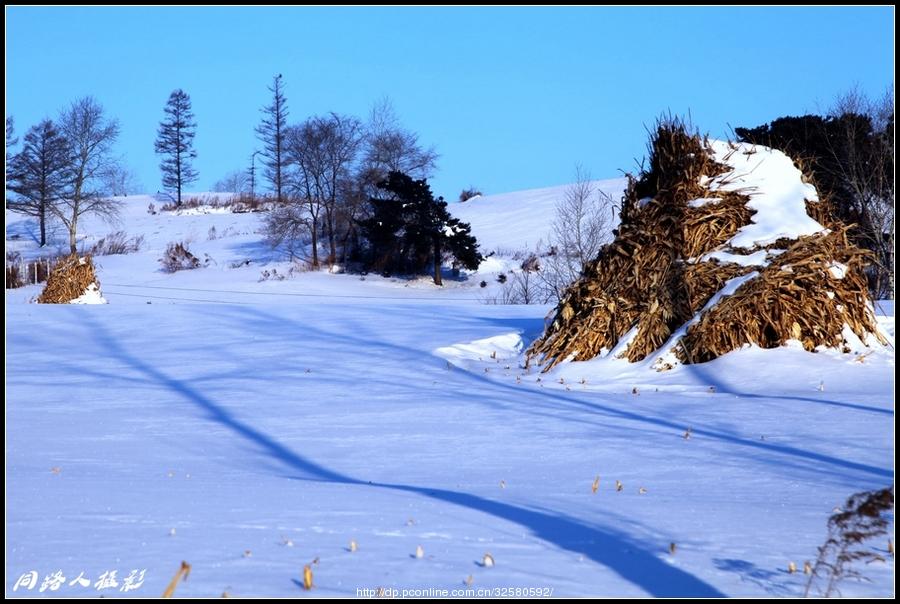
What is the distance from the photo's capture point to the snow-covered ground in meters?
3.47

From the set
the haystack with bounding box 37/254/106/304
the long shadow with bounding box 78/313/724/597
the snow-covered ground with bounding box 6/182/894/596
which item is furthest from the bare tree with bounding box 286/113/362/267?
the long shadow with bounding box 78/313/724/597

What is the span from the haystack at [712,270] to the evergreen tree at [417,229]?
74.8 feet

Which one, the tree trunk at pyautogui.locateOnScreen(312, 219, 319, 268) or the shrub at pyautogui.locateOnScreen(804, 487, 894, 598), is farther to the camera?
the tree trunk at pyautogui.locateOnScreen(312, 219, 319, 268)

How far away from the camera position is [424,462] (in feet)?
19.7

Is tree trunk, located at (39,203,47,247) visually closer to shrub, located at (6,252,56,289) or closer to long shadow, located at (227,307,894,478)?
shrub, located at (6,252,56,289)

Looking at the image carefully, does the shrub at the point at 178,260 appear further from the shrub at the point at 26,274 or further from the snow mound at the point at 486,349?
the snow mound at the point at 486,349

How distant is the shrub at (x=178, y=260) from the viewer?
37584 millimetres

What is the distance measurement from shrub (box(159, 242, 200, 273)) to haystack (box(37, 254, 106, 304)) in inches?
707

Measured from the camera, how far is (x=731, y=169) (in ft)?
35.7

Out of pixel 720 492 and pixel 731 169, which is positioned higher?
pixel 731 169

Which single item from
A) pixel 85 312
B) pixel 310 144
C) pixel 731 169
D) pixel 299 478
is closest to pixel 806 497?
pixel 299 478

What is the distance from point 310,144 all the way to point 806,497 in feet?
120

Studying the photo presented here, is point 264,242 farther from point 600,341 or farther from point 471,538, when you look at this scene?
point 471,538

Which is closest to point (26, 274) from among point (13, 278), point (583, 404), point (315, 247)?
point (13, 278)
